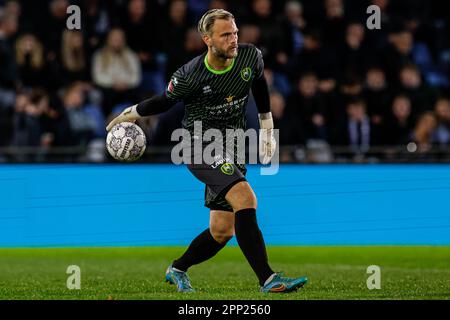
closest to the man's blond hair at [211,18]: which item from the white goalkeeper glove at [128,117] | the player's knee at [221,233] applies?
the white goalkeeper glove at [128,117]

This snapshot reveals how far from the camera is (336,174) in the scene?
13688 mm

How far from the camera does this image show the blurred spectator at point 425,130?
49.6ft

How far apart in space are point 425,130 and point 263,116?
21.4ft

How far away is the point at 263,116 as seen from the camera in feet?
30.1

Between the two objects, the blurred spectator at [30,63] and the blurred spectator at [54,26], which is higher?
the blurred spectator at [54,26]

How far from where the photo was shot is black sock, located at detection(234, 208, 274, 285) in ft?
27.4

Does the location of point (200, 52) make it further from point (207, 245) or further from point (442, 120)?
point (207, 245)

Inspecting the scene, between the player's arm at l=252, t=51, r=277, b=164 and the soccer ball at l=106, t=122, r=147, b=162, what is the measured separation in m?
0.99

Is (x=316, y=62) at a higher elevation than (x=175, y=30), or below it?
below

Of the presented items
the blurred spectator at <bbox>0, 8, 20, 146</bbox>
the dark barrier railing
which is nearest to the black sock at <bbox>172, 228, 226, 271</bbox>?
the dark barrier railing

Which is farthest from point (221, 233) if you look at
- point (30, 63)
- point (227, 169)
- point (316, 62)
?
point (316, 62)

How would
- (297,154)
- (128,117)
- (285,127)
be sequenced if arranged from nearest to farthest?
(128,117) < (297,154) < (285,127)

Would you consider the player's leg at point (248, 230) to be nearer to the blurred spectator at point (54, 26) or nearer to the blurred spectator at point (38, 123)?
the blurred spectator at point (38, 123)
